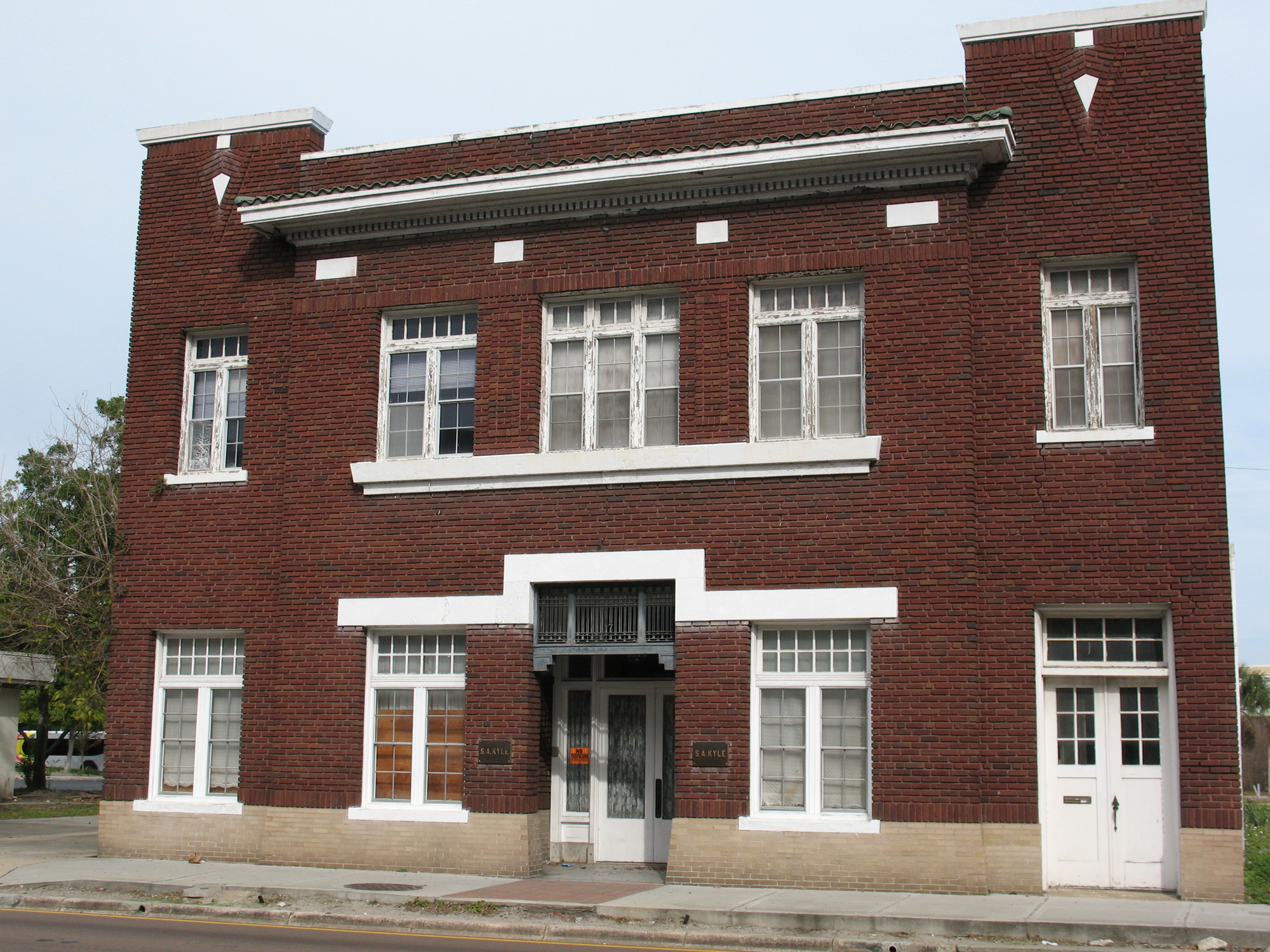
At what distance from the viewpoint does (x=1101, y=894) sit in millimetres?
14164

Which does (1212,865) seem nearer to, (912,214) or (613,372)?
(912,214)

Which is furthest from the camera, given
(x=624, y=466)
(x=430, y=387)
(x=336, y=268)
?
(x=336, y=268)

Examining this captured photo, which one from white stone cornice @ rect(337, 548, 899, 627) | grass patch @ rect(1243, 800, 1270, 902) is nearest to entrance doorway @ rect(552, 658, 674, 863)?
white stone cornice @ rect(337, 548, 899, 627)

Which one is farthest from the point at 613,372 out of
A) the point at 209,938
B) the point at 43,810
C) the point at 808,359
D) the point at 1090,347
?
the point at 43,810

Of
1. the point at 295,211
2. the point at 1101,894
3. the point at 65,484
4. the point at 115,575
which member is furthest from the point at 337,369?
the point at 65,484

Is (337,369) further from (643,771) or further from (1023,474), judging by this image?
(1023,474)

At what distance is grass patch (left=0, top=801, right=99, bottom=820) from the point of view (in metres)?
26.0

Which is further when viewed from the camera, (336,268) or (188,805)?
(336,268)

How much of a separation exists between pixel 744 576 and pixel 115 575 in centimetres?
894

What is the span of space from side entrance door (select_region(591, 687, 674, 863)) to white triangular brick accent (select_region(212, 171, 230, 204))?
28.6 ft

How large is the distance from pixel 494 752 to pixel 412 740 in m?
1.25

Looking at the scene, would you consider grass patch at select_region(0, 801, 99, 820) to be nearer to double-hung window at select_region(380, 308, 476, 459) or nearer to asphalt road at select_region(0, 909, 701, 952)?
double-hung window at select_region(380, 308, 476, 459)

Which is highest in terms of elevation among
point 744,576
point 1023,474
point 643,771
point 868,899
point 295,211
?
point 295,211

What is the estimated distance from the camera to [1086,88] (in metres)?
15.5
